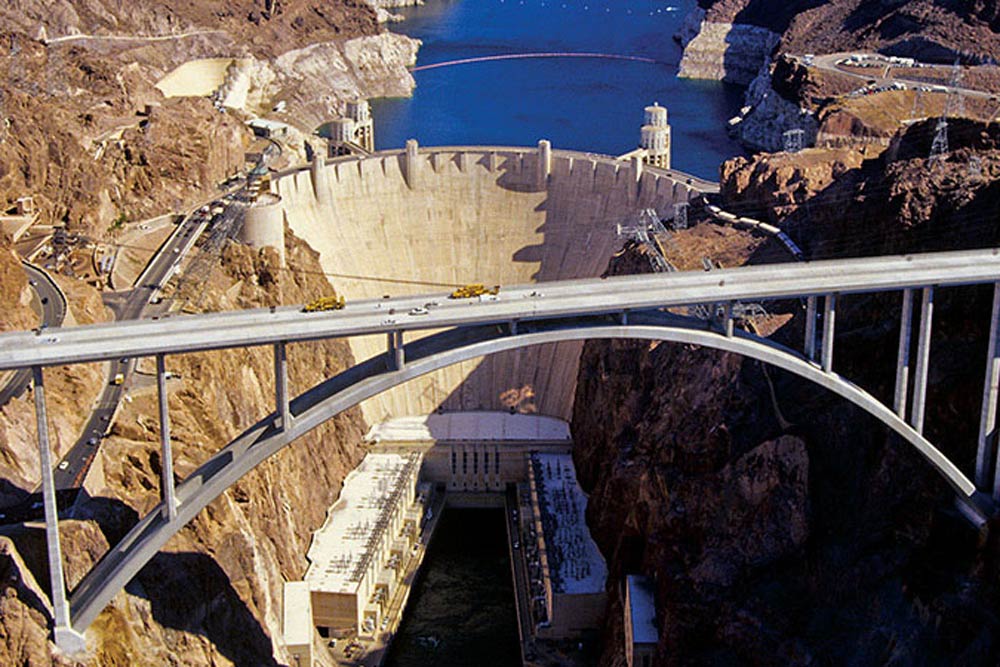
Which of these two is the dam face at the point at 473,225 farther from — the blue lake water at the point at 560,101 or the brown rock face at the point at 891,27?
the brown rock face at the point at 891,27

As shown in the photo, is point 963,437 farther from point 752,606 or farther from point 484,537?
point 484,537

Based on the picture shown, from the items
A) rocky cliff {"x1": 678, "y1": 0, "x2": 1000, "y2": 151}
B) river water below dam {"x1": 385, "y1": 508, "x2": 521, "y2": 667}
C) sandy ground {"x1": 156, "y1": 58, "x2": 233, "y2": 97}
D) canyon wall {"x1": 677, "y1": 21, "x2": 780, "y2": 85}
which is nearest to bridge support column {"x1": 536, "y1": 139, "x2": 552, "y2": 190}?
rocky cliff {"x1": 678, "y1": 0, "x2": 1000, "y2": 151}

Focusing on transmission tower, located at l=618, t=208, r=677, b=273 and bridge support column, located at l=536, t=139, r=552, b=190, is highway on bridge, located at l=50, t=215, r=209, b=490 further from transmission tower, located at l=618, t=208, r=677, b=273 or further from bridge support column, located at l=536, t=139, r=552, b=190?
transmission tower, located at l=618, t=208, r=677, b=273

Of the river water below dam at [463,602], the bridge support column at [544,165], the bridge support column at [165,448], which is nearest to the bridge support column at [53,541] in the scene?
the bridge support column at [165,448]

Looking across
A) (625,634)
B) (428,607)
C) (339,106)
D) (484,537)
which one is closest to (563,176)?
(484,537)

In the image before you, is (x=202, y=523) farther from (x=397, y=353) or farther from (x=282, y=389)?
(x=397, y=353)
